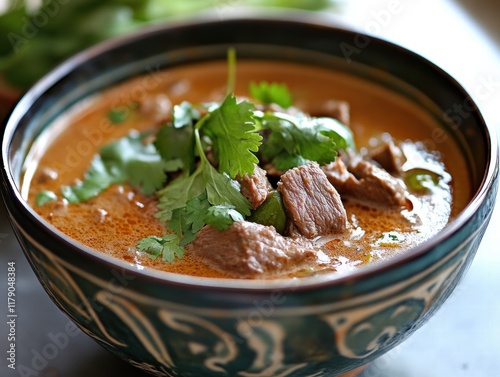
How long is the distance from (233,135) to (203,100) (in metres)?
0.63

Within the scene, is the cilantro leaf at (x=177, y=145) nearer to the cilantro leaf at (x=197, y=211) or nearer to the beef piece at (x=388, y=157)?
the cilantro leaf at (x=197, y=211)

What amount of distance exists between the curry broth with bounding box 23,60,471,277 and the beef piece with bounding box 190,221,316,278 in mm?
29

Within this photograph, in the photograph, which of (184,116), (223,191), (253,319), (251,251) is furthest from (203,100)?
(253,319)

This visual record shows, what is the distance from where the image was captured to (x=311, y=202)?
5.47ft

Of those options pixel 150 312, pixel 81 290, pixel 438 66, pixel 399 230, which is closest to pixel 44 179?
pixel 81 290

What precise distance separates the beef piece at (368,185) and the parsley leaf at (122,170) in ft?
1.38

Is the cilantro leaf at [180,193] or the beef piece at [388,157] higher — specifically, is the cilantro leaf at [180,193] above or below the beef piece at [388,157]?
below

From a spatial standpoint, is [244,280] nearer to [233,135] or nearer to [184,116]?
[233,135]

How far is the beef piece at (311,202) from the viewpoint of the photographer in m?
1.66

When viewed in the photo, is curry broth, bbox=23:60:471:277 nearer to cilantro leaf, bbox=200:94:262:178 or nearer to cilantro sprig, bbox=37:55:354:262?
cilantro sprig, bbox=37:55:354:262

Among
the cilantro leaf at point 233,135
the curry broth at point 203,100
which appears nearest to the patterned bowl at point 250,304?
the curry broth at point 203,100

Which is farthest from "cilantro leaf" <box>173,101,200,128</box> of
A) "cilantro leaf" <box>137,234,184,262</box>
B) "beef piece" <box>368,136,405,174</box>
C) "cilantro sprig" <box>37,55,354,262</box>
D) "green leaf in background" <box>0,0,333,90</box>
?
"green leaf in background" <box>0,0,333,90</box>

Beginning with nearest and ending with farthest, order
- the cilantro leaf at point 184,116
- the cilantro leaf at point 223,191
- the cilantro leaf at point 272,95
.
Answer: the cilantro leaf at point 223,191 → the cilantro leaf at point 184,116 → the cilantro leaf at point 272,95

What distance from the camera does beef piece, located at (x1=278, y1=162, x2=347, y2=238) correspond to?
5.45 ft
